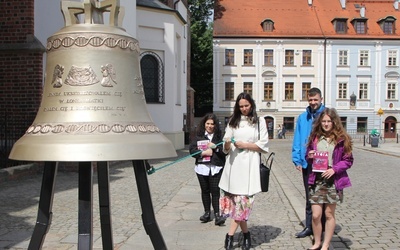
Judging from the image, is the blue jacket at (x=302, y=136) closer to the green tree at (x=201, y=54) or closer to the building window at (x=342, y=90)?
the green tree at (x=201, y=54)

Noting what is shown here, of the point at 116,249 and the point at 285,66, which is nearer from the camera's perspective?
the point at 116,249

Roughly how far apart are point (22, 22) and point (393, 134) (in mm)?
42664

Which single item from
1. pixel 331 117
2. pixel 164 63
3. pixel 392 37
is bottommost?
pixel 331 117

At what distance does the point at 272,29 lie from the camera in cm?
4803

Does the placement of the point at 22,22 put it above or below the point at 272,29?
below

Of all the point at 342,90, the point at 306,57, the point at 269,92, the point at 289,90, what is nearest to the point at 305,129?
the point at 269,92

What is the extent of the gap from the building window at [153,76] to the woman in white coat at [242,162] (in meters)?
16.1

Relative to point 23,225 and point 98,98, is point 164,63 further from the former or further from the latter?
point 98,98

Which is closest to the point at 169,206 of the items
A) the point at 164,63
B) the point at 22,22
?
the point at 22,22

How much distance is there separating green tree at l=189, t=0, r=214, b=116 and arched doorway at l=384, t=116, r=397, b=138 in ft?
61.1

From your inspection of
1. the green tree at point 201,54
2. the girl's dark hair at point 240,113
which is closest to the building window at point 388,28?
the green tree at point 201,54

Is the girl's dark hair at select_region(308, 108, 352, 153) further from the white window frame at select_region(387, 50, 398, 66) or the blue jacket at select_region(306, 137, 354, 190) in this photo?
the white window frame at select_region(387, 50, 398, 66)

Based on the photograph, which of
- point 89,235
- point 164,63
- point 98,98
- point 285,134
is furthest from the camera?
point 285,134

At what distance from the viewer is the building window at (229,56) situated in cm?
4685
